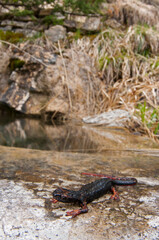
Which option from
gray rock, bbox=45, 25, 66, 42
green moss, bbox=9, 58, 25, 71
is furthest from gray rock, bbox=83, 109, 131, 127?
gray rock, bbox=45, 25, 66, 42

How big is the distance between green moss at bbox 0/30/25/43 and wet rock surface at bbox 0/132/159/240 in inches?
170

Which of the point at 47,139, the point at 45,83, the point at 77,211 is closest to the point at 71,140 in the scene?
the point at 47,139

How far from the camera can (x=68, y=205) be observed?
3.34 ft

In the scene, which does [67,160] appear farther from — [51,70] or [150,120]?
[51,70]

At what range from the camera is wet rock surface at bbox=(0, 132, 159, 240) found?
792mm

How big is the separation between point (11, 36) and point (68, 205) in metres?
5.39

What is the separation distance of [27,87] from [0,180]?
3.79 meters

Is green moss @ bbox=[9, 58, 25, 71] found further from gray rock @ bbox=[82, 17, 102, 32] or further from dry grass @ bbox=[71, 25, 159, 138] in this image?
gray rock @ bbox=[82, 17, 102, 32]

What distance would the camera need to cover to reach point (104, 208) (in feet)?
3.27

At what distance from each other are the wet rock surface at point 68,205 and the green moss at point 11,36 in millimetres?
4309

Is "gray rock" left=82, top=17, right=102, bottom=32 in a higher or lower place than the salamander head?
higher

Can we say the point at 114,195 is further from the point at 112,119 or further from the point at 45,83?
the point at 45,83

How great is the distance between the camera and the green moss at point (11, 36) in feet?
17.1

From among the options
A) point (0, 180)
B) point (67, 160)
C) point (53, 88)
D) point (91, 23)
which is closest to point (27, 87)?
point (53, 88)
